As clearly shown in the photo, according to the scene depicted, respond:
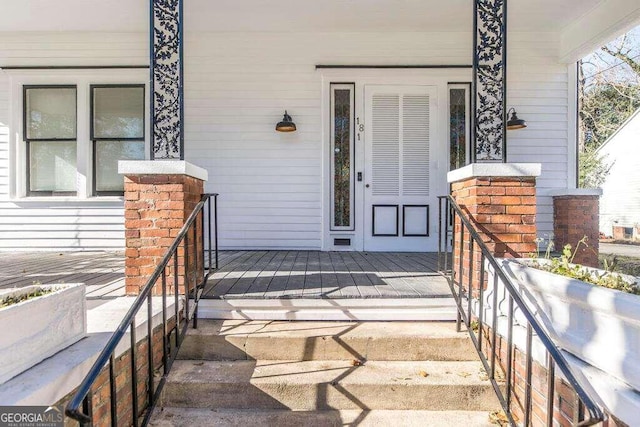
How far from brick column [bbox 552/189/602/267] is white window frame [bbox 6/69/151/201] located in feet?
17.5

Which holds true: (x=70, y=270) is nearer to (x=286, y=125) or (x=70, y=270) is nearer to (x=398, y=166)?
(x=286, y=125)

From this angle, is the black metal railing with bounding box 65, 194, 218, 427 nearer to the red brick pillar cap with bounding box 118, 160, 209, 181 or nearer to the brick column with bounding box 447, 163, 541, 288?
the red brick pillar cap with bounding box 118, 160, 209, 181

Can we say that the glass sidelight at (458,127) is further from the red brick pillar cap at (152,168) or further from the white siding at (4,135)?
the white siding at (4,135)

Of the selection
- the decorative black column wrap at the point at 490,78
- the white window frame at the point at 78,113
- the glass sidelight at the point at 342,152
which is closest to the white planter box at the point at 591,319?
the decorative black column wrap at the point at 490,78

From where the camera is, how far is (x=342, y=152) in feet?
16.3

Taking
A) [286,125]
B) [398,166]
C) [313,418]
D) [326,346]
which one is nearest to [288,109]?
[286,125]

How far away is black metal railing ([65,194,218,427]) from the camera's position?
123cm

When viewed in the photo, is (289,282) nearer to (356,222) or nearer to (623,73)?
(356,222)

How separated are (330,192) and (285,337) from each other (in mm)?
2983

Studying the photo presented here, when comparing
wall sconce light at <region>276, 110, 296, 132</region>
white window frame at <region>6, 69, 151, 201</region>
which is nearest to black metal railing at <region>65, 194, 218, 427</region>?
wall sconce light at <region>276, 110, 296, 132</region>

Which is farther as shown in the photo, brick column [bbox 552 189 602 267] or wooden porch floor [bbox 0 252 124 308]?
brick column [bbox 552 189 602 267]

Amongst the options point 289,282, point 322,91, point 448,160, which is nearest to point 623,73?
point 448,160

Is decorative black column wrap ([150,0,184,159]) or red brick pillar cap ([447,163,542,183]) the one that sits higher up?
decorative black column wrap ([150,0,184,159])

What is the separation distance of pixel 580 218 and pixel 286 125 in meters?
3.79
